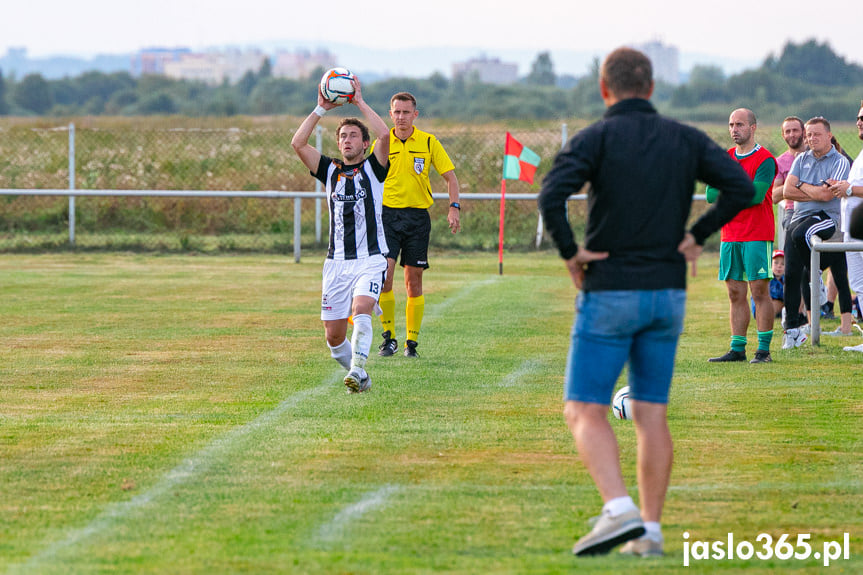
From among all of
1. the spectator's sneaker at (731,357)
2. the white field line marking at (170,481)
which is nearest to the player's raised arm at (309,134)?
the white field line marking at (170,481)

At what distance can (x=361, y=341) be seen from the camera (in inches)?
321

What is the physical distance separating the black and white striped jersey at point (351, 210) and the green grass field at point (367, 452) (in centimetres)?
102

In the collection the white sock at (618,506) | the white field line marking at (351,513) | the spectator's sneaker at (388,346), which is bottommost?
the spectator's sneaker at (388,346)

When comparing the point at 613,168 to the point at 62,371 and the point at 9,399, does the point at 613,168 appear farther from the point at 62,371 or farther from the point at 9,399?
the point at 62,371

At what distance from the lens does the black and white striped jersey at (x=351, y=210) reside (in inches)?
336

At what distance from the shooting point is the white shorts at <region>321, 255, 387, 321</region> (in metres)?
8.45

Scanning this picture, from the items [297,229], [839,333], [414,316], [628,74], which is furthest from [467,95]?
[628,74]

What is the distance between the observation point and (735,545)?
4.71 metres

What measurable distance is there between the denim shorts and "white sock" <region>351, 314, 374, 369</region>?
3.61 m

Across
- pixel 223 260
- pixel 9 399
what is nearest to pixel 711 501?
pixel 9 399

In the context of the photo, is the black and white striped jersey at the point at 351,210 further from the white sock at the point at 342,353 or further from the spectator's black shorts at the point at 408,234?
the spectator's black shorts at the point at 408,234

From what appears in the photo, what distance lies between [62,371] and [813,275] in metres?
6.57

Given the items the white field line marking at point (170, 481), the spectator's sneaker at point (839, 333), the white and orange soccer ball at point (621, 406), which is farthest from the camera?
the spectator's sneaker at point (839, 333)

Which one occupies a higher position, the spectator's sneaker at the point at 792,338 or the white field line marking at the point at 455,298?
the spectator's sneaker at the point at 792,338
